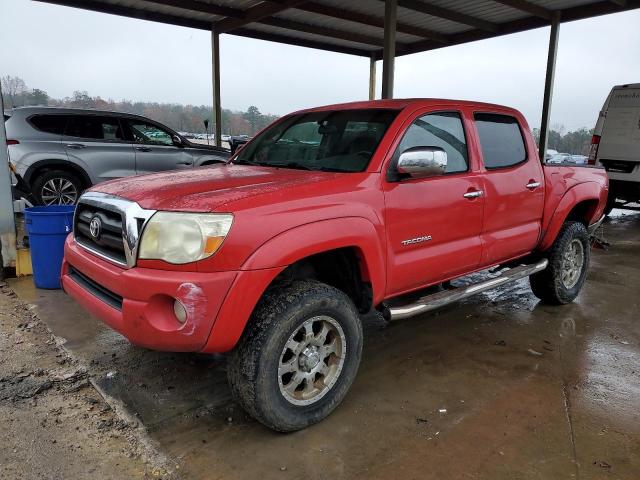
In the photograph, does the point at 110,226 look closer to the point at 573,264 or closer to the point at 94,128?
the point at 573,264

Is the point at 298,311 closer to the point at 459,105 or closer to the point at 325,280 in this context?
the point at 325,280

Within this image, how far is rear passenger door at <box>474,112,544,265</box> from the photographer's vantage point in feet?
12.3

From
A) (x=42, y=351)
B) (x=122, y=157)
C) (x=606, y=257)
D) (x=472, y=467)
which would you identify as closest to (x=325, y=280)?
(x=472, y=467)

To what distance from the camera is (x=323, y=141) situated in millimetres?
3457

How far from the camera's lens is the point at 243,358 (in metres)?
2.46

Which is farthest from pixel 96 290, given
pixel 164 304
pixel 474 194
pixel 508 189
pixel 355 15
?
pixel 355 15

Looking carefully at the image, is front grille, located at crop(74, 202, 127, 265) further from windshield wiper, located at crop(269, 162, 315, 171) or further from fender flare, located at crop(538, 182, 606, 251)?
fender flare, located at crop(538, 182, 606, 251)

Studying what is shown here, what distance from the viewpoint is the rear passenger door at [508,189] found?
12.3 feet

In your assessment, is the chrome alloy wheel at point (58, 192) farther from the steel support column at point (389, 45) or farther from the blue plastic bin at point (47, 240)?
the steel support column at point (389, 45)

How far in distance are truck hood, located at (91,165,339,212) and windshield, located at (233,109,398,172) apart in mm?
204

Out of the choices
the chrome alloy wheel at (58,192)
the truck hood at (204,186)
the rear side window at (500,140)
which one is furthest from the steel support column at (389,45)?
the truck hood at (204,186)

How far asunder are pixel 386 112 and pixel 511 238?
1.54 meters

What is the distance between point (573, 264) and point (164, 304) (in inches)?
164

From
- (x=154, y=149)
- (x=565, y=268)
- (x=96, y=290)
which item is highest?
(x=154, y=149)
